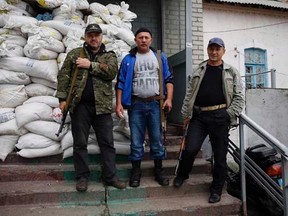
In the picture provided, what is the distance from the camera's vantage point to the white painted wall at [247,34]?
320 inches

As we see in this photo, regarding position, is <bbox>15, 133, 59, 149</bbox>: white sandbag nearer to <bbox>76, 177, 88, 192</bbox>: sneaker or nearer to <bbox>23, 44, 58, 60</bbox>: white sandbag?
<bbox>76, 177, 88, 192</bbox>: sneaker

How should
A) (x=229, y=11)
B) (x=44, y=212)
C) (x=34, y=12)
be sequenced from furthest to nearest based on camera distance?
(x=229, y=11) → (x=34, y=12) → (x=44, y=212)

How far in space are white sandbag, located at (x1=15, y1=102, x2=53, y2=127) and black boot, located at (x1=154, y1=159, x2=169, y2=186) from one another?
4.49 feet

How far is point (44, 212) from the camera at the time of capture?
2854 mm

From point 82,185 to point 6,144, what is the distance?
1.13 meters

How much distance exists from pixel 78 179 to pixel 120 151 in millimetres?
707

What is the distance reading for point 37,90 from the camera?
3.77 meters

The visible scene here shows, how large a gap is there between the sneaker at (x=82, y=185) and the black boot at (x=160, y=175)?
78cm

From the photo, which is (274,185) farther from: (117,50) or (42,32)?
(42,32)

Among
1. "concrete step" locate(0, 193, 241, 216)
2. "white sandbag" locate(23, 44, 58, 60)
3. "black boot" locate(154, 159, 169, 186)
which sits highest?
"white sandbag" locate(23, 44, 58, 60)

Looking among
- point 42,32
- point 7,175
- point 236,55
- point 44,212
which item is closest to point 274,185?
point 44,212

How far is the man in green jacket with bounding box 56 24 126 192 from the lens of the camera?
3.04 metres

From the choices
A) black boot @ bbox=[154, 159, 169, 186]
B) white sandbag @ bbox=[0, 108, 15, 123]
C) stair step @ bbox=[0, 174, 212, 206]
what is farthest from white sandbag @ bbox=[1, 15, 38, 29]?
black boot @ bbox=[154, 159, 169, 186]

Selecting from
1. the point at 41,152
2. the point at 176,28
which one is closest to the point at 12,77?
the point at 41,152
